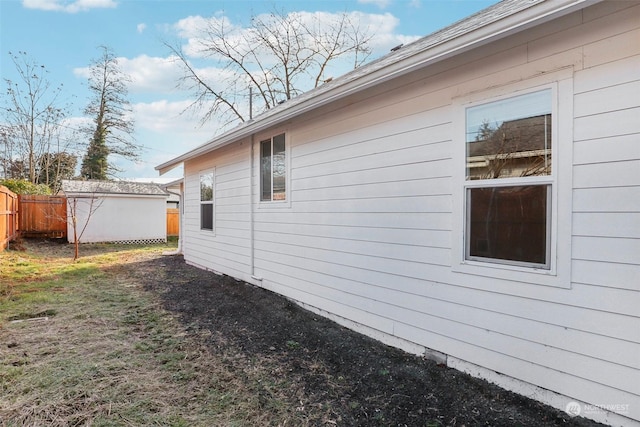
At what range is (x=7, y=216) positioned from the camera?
37.1 feet

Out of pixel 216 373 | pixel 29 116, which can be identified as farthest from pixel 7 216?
pixel 216 373

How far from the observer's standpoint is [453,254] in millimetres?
3035

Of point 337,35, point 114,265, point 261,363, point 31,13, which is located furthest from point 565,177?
point 337,35

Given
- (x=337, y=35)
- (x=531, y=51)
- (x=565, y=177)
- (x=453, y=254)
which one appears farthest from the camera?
(x=337, y=35)

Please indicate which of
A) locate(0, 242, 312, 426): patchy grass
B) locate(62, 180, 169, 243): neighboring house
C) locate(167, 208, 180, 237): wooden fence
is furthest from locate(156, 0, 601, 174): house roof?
locate(167, 208, 180, 237): wooden fence

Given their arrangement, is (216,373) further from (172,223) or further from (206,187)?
(172,223)

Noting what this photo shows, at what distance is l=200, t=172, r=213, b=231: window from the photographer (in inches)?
326

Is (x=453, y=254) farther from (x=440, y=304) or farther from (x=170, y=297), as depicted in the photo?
(x=170, y=297)

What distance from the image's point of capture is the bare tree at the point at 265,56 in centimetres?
1588

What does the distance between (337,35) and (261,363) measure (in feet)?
53.3

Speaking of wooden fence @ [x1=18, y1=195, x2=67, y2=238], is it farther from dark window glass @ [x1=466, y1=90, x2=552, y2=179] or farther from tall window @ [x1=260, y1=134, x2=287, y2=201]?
dark window glass @ [x1=466, y1=90, x2=552, y2=179]

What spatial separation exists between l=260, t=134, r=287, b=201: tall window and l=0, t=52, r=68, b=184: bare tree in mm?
18181

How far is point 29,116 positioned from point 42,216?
24.2 ft

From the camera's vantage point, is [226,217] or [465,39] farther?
[226,217]
